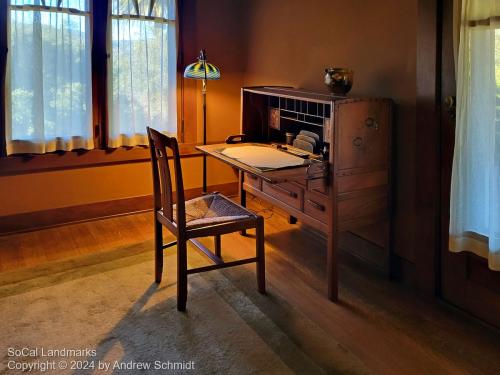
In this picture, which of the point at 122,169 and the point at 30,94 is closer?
the point at 30,94

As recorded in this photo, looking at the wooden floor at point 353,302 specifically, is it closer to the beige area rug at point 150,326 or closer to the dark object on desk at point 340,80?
the beige area rug at point 150,326

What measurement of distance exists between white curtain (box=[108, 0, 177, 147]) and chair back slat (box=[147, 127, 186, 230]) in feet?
3.82

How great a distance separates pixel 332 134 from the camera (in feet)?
8.16

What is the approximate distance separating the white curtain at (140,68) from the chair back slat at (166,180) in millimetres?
1163

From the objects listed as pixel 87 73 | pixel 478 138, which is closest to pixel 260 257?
pixel 478 138

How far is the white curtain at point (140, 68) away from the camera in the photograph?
3711 millimetres

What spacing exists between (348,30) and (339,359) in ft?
6.37

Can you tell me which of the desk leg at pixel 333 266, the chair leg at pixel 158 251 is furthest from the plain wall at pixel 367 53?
the chair leg at pixel 158 251

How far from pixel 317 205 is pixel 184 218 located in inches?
29.5

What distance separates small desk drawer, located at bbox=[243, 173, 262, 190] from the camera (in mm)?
3296

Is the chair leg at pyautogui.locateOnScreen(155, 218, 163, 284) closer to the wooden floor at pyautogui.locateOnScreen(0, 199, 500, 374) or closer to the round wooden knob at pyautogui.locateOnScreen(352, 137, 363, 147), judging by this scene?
the wooden floor at pyautogui.locateOnScreen(0, 199, 500, 374)

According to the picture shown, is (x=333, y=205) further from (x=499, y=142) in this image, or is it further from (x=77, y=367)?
(x=77, y=367)

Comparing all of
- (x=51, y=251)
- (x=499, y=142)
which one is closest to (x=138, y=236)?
(x=51, y=251)

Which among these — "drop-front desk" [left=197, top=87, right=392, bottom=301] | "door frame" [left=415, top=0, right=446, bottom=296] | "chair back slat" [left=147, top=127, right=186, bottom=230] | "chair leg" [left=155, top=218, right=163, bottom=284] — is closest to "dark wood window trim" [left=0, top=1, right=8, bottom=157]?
"chair back slat" [left=147, top=127, right=186, bottom=230]
